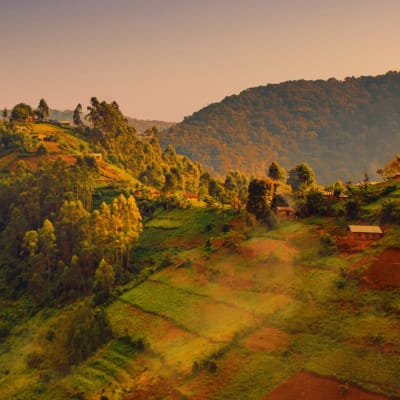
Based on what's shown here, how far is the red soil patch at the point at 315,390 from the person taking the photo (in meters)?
24.9

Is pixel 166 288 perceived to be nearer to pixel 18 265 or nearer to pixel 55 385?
pixel 55 385

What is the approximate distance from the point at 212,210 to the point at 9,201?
106 ft

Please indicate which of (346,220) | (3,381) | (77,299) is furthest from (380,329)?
(77,299)

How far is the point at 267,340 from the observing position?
3117 centimetres

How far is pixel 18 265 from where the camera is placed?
6138cm

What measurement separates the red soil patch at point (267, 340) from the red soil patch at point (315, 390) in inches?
127

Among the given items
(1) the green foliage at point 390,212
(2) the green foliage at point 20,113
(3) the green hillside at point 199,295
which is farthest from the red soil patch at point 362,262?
(2) the green foliage at point 20,113

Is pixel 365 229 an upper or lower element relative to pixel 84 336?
upper

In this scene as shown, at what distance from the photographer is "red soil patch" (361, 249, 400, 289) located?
32.7m

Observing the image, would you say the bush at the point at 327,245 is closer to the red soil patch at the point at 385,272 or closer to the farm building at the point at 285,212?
the red soil patch at the point at 385,272

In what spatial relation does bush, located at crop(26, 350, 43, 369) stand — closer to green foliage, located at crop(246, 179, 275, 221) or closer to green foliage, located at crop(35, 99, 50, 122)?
green foliage, located at crop(246, 179, 275, 221)

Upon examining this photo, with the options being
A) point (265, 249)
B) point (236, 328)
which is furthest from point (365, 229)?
point (236, 328)

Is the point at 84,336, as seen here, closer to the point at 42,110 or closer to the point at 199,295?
the point at 199,295

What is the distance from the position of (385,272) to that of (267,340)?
9.84m
